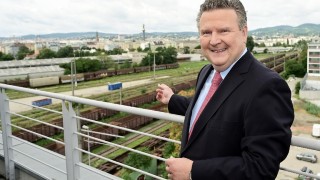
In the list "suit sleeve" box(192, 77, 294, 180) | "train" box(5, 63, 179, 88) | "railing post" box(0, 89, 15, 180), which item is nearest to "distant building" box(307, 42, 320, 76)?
"train" box(5, 63, 179, 88)

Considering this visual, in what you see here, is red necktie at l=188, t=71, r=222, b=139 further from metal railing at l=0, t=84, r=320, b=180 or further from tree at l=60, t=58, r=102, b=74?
tree at l=60, t=58, r=102, b=74

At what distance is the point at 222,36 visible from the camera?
3.35ft

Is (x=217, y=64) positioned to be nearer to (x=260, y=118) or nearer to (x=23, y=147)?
(x=260, y=118)

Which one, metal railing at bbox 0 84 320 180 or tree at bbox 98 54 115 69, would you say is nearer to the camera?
metal railing at bbox 0 84 320 180

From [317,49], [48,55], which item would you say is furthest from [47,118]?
[48,55]

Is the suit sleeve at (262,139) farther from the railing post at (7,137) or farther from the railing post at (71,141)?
the railing post at (7,137)

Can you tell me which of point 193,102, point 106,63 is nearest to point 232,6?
point 193,102

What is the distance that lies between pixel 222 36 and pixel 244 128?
288 millimetres

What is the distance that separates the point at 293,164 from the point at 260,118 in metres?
13.3

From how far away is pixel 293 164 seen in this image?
12898mm

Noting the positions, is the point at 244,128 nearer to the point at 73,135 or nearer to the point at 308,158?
the point at 73,135

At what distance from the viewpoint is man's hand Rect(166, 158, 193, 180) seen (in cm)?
96

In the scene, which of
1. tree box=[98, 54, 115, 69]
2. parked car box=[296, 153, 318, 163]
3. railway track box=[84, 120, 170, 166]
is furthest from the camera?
tree box=[98, 54, 115, 69]

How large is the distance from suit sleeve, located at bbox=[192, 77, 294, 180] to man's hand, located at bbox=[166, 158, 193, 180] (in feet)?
0.10
